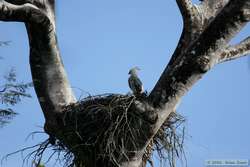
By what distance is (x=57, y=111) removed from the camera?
12.0 ft

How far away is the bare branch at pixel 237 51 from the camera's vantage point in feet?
11.9

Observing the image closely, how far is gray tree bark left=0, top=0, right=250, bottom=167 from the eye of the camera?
3.04 meters

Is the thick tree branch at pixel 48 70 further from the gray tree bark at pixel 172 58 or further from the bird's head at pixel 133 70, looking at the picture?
the bird's head at pixel 133 70

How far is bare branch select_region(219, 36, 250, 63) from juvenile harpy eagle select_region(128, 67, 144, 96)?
0.62 meters

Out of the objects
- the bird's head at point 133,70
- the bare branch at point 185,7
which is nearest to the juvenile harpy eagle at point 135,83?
the bird's head at point 133,70

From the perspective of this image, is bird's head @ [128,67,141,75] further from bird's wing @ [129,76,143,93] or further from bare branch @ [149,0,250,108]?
bare branch @ [149,0,250,108]

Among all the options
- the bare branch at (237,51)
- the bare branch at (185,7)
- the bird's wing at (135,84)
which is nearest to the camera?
the bare branch at (237,51)

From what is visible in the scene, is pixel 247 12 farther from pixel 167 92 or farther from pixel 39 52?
pixel 39 52

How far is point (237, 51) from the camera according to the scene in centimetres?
375

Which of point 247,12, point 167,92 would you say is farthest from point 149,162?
point 247,12

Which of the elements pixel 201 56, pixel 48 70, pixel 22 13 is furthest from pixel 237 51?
pixel 22 13

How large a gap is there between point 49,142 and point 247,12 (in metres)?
1.73

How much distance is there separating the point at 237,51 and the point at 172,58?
0.57 meters

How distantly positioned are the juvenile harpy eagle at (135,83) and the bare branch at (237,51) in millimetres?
617
